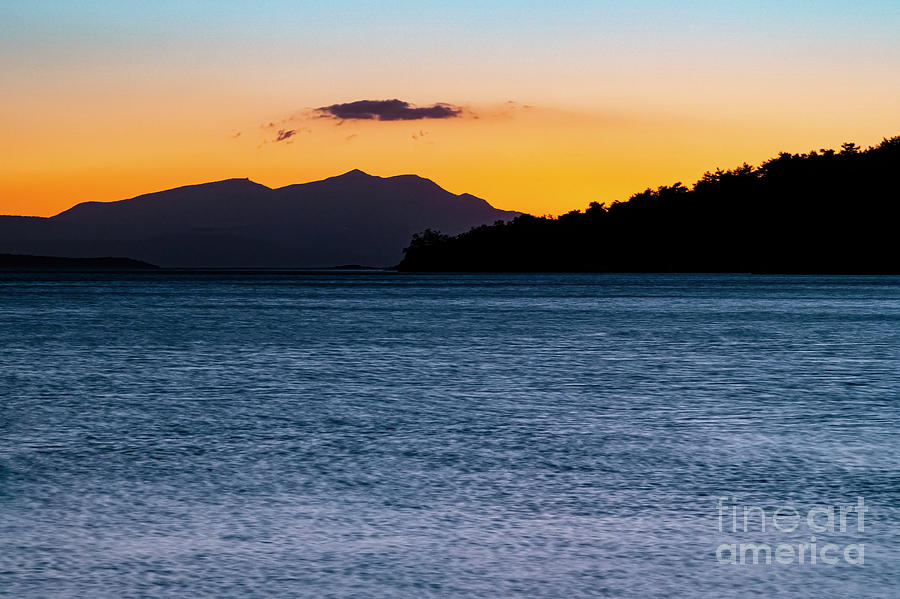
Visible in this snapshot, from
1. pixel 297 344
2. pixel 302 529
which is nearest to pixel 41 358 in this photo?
pixel 297 344

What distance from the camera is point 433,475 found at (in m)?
12.6

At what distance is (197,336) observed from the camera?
45812mm

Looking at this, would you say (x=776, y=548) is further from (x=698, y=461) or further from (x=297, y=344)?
(x=297, y=344)

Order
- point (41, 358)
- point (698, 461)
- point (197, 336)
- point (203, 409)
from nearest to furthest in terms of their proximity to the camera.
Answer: point (698, 461)
point (203, 409)
point (41, 358)
point (197, 336)

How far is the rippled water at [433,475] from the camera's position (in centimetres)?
824

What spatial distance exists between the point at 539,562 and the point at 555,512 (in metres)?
1.93

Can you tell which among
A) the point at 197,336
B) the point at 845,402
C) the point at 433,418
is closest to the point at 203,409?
the point at 433,418

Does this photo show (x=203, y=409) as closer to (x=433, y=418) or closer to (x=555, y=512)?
(x=433, y=418)

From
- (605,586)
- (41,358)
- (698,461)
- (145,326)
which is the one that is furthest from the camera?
(145,326)

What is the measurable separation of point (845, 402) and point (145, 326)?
136 ft

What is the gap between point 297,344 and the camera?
4109 centimetres

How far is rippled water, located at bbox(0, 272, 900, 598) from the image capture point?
324 inches

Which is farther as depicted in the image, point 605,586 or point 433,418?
point 433,418

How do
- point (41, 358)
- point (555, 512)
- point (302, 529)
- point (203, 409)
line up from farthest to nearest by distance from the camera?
point (41, 358)
point (203, 409)
point (555, 512)
point (302, 529)
